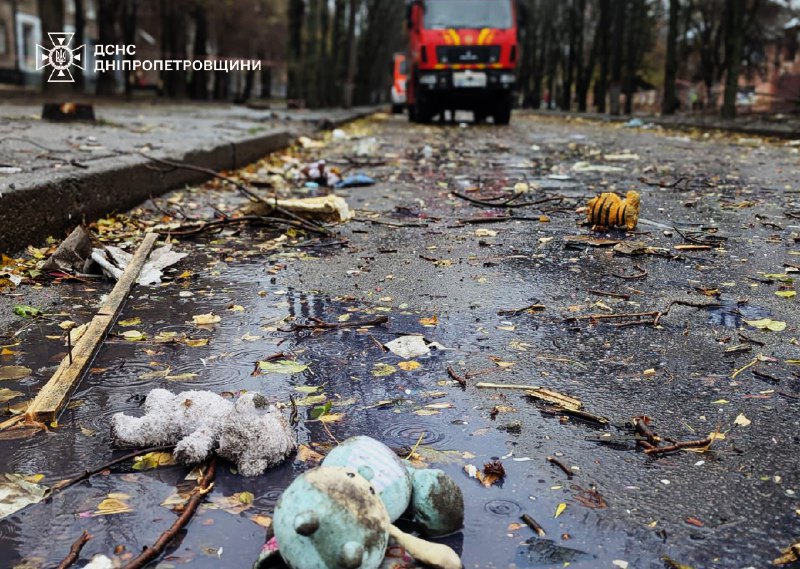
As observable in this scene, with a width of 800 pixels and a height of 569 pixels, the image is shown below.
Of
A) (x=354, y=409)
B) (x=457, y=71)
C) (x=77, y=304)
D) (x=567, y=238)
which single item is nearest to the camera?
(x=354, y=409)

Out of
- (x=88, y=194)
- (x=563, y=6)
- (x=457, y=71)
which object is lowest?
(x=88, y=194)

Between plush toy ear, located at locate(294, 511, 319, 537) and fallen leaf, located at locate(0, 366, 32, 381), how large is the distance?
5.05 ft

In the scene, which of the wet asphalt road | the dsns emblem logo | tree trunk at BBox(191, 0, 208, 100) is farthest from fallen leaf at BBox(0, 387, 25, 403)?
tree trunk at BBox(191, 0, 208, 100)

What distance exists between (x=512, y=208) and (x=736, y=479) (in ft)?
13.8

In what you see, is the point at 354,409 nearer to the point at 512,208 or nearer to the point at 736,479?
the point at 736,479

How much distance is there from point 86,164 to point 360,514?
4.62 meters

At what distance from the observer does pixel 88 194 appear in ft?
16.4

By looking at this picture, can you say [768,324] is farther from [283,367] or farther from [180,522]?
[180,522]

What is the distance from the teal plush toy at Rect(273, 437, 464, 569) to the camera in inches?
57.2

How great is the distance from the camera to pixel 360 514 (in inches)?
58.7

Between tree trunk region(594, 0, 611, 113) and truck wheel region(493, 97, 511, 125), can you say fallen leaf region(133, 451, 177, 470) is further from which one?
tree trunk region(594, 0, 611, 113)

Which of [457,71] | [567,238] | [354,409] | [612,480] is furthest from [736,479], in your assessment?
[457,71]

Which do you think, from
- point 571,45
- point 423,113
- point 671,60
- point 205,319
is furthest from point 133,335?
point 571,45

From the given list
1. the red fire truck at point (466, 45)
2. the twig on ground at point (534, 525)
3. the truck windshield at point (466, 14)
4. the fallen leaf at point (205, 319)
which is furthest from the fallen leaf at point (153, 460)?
the truck windshield at point (466, 14)
